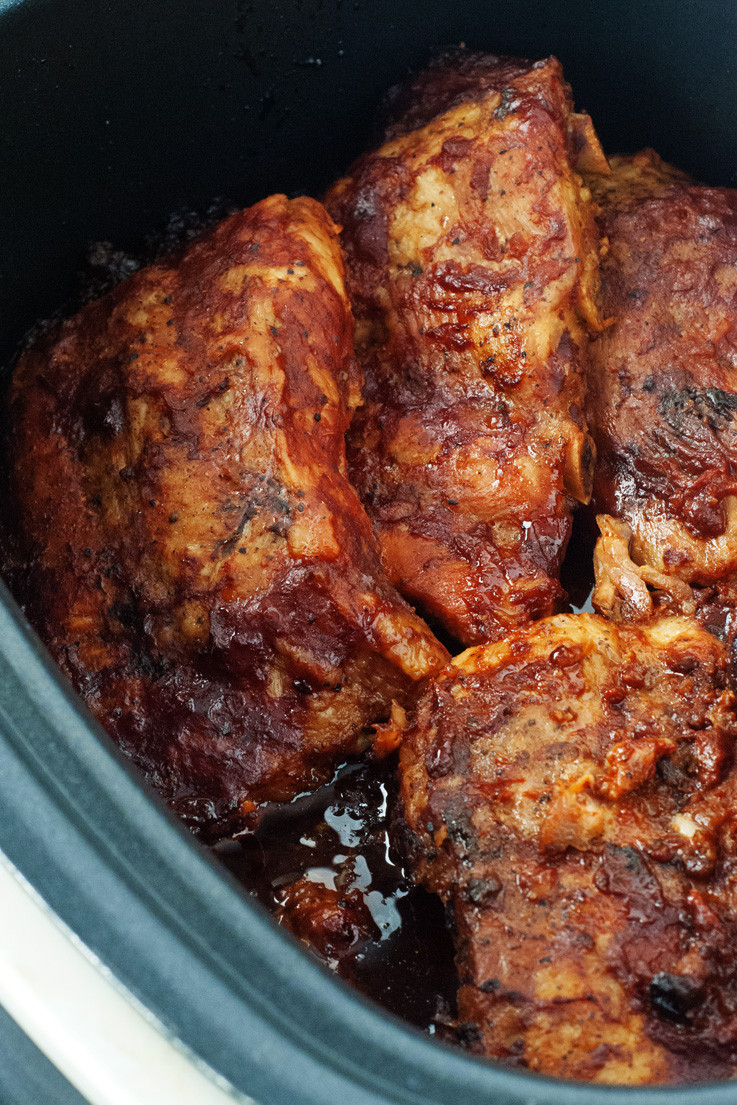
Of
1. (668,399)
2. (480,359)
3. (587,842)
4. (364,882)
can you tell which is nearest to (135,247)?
(480,359)

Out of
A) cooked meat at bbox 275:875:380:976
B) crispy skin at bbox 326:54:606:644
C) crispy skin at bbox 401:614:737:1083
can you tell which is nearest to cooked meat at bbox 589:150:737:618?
crispy skin at bbox 326:54:606:644

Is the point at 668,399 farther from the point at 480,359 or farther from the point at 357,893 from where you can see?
the point at 357,893

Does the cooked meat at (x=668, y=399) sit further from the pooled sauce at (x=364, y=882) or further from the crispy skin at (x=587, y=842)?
the pooled sauce at (x=364, y=882)

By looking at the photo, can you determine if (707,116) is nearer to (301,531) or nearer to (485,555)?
(485,555)

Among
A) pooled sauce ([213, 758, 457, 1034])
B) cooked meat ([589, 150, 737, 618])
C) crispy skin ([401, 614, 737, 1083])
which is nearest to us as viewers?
crispy skin ([401, 614, 737, 1083])

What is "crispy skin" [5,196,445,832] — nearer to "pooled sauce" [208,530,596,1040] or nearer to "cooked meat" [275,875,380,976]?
"pooled sauce" [208,530,596,1040]

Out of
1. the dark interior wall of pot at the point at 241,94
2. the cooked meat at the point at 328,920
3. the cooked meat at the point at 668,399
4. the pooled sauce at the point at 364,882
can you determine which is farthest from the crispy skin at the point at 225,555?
the cooked meat at the point at 668,399

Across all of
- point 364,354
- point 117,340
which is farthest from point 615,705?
point 117,340
